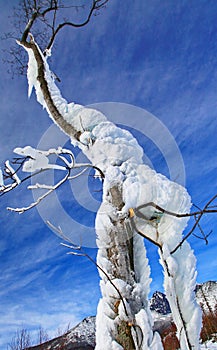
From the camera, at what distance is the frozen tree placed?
54.1 inches

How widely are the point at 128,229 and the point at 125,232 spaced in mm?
31

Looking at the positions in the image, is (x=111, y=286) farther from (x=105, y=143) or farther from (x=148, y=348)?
(x=105, y=143)

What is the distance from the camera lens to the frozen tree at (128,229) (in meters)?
1.37

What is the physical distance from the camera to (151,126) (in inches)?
82.1

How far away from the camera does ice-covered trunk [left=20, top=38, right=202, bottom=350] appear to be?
1.38 metres

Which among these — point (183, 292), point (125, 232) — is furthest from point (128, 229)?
point (183, 292)

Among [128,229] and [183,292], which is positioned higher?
[128,229]

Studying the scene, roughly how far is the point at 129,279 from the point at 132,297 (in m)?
0.10

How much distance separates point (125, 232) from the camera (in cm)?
168

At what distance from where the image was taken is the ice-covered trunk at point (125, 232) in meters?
1.38


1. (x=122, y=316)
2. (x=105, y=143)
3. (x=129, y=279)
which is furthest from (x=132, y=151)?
(x=122, y=316)

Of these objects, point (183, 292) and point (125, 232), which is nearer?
point (183, 292)

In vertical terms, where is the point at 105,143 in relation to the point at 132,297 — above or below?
above

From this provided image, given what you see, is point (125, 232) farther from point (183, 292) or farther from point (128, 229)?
point (183, 292)
